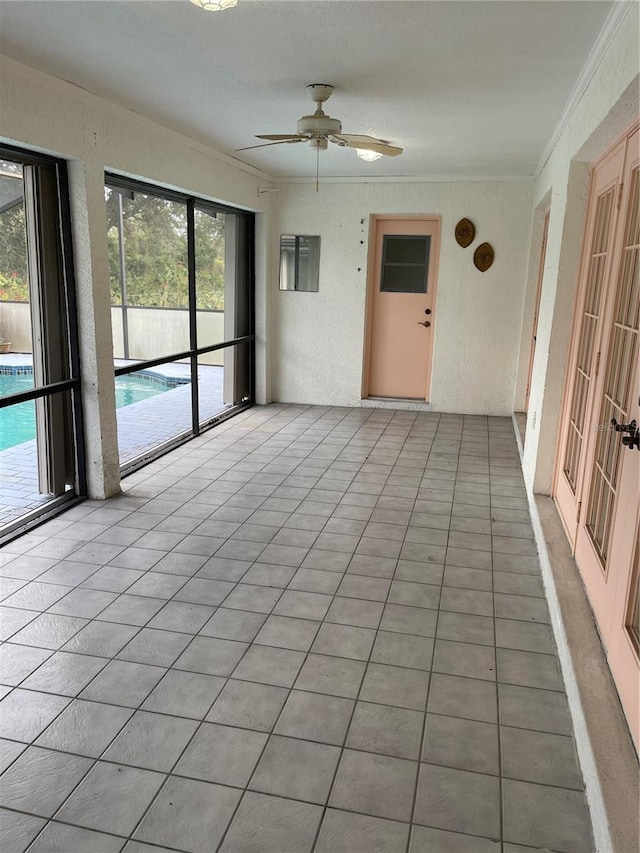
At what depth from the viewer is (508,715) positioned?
2.10m

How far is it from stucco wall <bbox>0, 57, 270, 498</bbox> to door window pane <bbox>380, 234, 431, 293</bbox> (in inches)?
106

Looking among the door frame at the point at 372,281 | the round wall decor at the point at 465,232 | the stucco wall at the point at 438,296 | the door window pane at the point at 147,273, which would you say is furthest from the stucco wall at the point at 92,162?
the round wall decor at the point at 465,232

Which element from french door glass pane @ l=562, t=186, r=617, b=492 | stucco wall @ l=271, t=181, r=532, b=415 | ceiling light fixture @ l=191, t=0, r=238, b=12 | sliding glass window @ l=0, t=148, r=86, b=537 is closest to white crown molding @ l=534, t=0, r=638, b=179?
french door glass pane @ l=562, t=186, r=617, b=492

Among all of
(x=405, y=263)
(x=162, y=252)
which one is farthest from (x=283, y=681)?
(x=405, y=263)

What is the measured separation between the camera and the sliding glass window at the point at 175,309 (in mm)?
4845

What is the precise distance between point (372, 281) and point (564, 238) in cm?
331

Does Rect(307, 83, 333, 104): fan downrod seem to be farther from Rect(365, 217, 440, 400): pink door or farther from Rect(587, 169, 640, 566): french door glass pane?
Rect(365, 217, 440, 400): pink door

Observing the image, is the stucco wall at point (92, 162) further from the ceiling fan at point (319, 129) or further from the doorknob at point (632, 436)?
the doorknob at point (632, 436)

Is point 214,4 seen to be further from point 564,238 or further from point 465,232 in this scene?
point 465,232

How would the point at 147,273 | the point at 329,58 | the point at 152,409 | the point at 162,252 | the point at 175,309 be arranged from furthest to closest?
1. the point at 152,409
2. the point at 175,309
3. the point at 147,273
4. the point at 162,252
5. the point at 329,58

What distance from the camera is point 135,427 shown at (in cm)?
601

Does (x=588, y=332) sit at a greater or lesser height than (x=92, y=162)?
lesser

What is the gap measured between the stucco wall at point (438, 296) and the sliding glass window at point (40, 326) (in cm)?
337

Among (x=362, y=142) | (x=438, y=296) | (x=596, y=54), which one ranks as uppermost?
(x=596, y=54)
